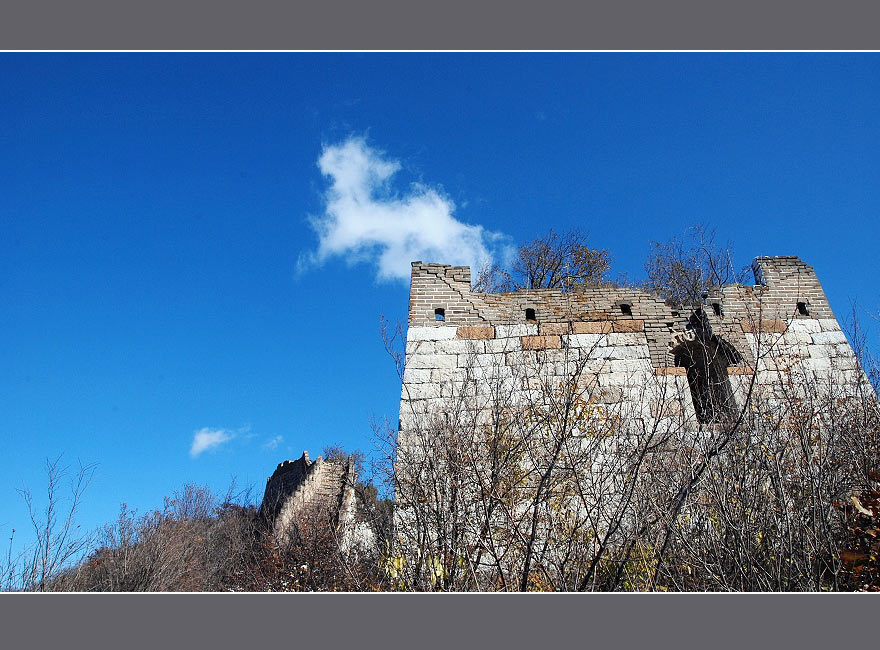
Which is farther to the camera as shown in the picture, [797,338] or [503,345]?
[503,345]

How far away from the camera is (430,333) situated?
8.07m

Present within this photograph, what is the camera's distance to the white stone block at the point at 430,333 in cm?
801

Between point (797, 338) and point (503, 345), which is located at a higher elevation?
point (503, 345)

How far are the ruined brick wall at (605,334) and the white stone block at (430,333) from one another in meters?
0.02

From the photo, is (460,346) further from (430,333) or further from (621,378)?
(621,378)

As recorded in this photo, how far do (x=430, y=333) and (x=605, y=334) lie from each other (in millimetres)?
2729

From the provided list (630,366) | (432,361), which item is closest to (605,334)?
(630,366)

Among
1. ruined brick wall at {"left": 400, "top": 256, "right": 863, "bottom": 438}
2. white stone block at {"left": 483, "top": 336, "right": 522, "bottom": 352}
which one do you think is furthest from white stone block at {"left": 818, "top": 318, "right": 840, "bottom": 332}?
white stone block at {"left": 483, "top": 336, "right": 522, "bottom": 352}

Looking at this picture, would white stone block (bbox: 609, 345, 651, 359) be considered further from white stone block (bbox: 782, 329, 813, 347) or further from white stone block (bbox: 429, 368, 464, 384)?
white stone block (bbox: 429, 368, 464, 384)

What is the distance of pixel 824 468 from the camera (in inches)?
169

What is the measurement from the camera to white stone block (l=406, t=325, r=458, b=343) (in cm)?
801

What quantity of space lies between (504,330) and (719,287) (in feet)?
11.8

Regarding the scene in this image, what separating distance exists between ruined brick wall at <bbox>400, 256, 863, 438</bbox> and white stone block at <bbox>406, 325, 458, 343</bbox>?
0.05 feet

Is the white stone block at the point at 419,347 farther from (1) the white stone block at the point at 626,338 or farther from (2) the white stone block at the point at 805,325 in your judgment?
(2) the white stone block at the point at 805,325
